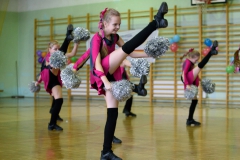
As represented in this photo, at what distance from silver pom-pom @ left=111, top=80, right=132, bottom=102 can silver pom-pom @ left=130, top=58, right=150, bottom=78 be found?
0.51 meters

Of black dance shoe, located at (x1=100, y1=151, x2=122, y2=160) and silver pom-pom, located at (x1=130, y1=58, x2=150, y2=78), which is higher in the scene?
silver pom-pom, located at (x1=130, y1=58, x2=150, y2=78)

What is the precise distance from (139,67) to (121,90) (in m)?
0.62

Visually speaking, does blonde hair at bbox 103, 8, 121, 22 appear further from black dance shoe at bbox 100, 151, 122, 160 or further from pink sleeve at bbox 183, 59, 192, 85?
pink sleeve at bbox 183, 59, 192, 85

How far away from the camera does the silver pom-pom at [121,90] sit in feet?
11.6

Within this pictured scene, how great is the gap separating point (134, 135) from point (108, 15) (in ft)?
6.92

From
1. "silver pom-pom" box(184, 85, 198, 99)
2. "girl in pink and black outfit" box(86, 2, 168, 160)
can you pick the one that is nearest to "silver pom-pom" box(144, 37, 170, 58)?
"girl in pink and black outfit" box(86, 2, 168, 160)

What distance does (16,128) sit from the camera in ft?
20.0

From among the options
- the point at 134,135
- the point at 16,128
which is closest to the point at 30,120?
the point at 16,128

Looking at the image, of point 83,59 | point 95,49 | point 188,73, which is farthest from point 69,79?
point 188,73

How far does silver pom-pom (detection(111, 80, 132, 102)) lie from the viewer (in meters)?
3.54

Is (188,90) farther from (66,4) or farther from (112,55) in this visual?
(66,4)

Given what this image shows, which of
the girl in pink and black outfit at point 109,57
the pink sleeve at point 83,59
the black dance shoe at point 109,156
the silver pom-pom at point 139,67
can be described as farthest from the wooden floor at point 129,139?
the pink sleeve at point 83,59

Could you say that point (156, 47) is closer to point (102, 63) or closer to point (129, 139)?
point (102, 63)

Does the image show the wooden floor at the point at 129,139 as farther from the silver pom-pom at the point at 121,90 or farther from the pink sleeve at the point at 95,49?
the pink sleeve at the point at 95,49
